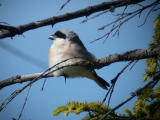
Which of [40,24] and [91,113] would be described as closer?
[40,24]

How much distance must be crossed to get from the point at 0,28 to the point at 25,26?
21cm

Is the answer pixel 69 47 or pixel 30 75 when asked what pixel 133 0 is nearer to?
pixel 30 75

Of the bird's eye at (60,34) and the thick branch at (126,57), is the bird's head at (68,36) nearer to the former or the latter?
the bird's eye at (60,34)

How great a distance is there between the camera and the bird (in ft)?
13.8

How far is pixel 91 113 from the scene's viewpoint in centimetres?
277

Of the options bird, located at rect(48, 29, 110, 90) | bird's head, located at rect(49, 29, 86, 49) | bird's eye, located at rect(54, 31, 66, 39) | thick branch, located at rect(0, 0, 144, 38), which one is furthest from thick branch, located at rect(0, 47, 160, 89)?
bird's eye, located at rect(54, 31, 66, 39)

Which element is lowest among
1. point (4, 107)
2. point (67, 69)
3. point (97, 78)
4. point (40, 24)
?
point (97, 78)

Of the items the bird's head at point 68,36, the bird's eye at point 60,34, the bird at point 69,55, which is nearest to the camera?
the bird at point 69,55

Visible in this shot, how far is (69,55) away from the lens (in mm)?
4238

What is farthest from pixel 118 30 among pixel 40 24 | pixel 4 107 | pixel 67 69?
pixel 67 69

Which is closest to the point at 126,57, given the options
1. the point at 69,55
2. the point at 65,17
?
the point at 65,17

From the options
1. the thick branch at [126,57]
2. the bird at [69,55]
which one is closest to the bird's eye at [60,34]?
the bird at [69,55]

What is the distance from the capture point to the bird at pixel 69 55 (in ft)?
13.8

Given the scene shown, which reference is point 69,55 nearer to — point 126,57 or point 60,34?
point 60,34
